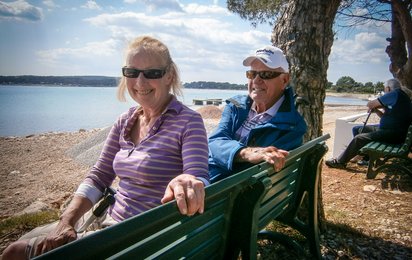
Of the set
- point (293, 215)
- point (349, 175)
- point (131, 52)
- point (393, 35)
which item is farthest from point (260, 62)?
point (393, 35)

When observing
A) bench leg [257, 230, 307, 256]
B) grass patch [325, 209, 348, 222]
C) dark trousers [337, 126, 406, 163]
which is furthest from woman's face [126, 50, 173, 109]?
dark trousers [337, 126, 406, 163]

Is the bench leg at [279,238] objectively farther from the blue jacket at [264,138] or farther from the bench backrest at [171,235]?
the bench backrest at [171,235]

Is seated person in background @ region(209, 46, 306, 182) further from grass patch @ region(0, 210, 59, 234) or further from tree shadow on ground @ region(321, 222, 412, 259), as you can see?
grass patch @ region(0, 210, 59, 234)

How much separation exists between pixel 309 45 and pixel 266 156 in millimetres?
2093

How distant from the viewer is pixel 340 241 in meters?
3.50

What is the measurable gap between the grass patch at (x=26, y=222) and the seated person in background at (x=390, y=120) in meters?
5.72

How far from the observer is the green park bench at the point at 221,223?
2.95 ft

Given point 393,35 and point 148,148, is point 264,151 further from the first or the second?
point 393,35

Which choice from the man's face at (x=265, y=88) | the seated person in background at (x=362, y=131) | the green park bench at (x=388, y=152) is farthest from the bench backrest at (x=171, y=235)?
the seated person in background at (x=362, y=131)

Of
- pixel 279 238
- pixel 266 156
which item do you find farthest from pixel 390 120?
pixel 266 156

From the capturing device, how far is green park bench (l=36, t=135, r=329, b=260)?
0.90m

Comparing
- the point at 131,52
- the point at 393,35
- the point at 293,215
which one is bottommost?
the point at 293,215

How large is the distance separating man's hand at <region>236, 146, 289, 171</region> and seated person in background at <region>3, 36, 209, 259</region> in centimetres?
46

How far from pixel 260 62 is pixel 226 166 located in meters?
1.14
